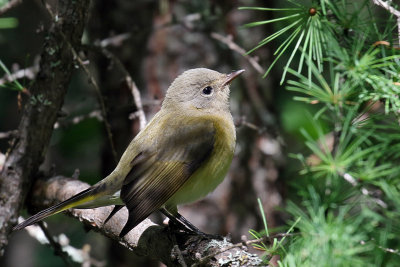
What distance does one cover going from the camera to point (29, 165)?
3906mm

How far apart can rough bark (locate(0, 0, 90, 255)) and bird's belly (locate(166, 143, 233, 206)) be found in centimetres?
109

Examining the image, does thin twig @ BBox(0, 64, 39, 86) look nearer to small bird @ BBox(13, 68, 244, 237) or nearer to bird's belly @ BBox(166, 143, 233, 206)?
small bird @ BBox(13, 68, 244, 237)

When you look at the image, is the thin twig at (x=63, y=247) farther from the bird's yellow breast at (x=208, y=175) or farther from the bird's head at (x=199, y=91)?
the bird's head at (x=199, y=91)

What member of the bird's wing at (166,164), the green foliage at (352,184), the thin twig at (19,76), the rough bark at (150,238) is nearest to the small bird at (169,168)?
the bird's wing at (166,164)

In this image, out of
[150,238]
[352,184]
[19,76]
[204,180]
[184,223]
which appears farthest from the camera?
[19,76]

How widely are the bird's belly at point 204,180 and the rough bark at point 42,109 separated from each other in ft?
3.56

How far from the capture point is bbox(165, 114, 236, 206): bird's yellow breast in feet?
11.7

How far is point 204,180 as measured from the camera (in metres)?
3.56

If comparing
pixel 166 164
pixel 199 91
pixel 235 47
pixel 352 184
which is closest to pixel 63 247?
pixel 166 164

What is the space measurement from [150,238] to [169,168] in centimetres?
53

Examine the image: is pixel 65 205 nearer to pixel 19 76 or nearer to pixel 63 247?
pixel 63 247

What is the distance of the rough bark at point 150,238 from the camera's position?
2736 millimetres

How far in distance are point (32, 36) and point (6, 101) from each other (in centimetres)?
94

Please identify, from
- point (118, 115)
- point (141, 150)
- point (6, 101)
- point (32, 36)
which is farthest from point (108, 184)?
point (32, 36)
